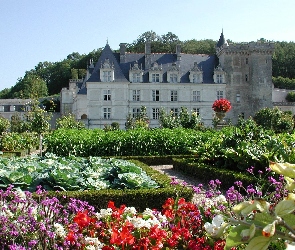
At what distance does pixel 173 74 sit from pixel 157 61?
6.76ft

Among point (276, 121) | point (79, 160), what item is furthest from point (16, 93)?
point (79, 160)

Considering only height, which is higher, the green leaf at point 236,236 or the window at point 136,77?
the window at point 136,77

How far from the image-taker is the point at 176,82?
3912 centimetres

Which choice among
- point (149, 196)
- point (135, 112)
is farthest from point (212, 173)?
point (135, 112)

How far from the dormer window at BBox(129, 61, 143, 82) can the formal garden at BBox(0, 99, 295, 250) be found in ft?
70.0

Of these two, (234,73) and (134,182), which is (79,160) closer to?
(134,182)

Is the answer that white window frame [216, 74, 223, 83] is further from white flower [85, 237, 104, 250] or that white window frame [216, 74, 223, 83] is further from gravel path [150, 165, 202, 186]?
white flower [85, 237, 104, 250]

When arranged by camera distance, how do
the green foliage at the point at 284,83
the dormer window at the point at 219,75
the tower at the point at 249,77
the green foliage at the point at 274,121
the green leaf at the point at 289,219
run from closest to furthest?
1. the green leaf at the point at 289,219
2. the green foliage at the point at 274,121
3. the dormer window at the point at 219,75
4. the tower at the point at 249,77
5. the green foliage at the point at 284,83

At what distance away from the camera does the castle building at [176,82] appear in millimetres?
37812

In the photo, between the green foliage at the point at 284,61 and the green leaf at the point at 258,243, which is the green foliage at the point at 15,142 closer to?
the green leaf at the point at 258,243

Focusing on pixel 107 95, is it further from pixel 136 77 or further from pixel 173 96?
pixel 173 96

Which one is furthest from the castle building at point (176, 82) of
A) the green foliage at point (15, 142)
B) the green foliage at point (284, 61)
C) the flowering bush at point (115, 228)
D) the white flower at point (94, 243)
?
the white flower at point (94, 243)

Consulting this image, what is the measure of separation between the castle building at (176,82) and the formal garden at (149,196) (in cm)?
2118

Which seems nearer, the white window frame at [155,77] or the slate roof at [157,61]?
the slate roof at [157,61]
